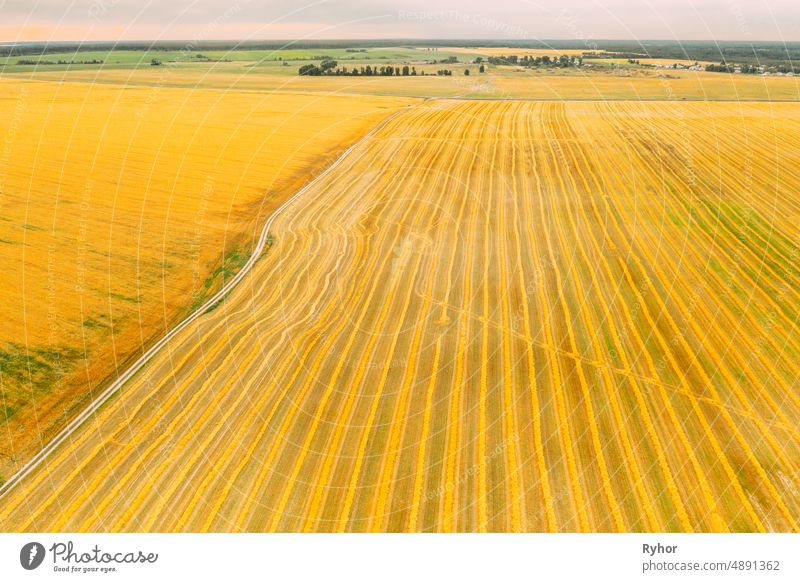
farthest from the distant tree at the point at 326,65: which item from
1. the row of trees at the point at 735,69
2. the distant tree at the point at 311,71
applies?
the row of trees at the point at 735,69

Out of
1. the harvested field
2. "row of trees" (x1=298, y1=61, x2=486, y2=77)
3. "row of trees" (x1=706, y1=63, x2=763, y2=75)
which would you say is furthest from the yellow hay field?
"row of trees" (x1=706, y1=63, x2=763, y2=75)

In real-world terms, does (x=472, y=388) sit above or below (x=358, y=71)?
below

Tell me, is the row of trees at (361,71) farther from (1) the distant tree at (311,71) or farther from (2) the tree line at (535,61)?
(2) the tree line at (535,61)

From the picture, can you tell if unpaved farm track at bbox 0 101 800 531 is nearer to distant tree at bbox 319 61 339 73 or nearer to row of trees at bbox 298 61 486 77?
row of trees at bbox 298 61 486 77

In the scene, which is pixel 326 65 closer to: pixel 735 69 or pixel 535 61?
pixel 535 61

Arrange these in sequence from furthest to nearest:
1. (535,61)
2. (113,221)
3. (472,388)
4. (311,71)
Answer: (535,61) → (311,71) → (113,221) → (472,388)

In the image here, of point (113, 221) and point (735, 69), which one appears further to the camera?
point (735, 69)

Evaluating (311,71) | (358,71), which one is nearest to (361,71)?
(358,71)
